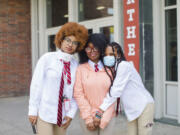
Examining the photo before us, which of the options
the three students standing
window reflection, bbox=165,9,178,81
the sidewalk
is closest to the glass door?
window reflection, bbox=165,9,178,81

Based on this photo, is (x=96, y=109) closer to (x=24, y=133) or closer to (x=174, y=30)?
(x=24, y=133)

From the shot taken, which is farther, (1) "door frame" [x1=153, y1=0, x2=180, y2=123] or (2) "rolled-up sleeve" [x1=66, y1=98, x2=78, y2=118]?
(1) "door frame" [x1=153, y1=0, x2=180, y2=123]

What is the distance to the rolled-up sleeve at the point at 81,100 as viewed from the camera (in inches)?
111

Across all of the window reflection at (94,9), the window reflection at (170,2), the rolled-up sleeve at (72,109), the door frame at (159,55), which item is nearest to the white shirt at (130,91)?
the rolled-up sleeve at (72,109)

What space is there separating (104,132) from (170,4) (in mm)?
4028

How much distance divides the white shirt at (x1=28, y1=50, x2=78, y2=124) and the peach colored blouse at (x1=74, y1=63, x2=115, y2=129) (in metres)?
0.11

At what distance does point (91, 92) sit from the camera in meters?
2.83

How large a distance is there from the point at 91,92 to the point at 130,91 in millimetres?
469

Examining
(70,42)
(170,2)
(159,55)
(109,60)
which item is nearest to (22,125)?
(159,55)

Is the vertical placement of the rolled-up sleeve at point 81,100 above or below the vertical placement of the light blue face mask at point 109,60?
below

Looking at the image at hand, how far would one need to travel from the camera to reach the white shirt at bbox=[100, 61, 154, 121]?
9.36 ft

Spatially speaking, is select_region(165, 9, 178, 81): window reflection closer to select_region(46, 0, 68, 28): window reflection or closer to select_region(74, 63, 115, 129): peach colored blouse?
select_region(74, 63, 115, 129): peach colored blouse

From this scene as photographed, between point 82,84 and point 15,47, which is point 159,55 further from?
point 15,47

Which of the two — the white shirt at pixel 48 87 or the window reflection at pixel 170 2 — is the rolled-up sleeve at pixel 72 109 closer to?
the white shirt at pixel 48 87
